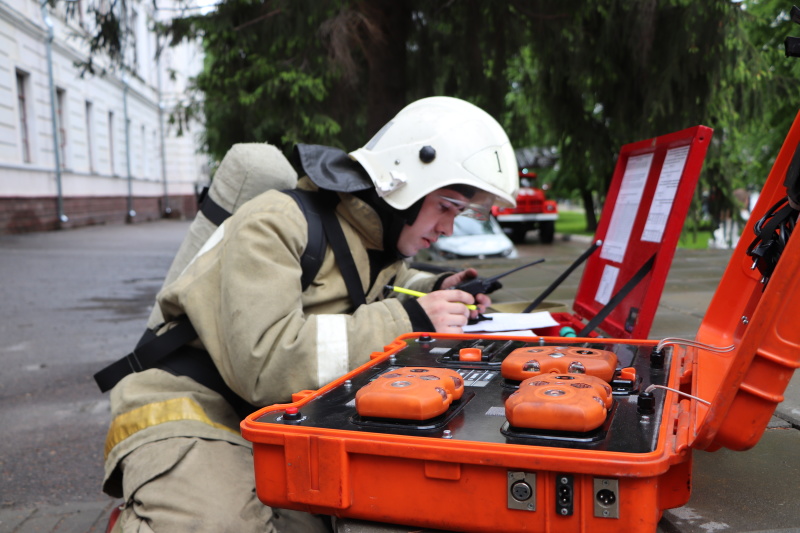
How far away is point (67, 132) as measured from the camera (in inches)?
828

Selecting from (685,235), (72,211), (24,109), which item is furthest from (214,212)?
(72,211)

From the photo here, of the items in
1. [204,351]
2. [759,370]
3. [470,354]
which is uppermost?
[759,370]

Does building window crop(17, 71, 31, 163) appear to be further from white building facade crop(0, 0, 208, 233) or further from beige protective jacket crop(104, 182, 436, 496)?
beige protective jacket crop(104, 182, 436, 496)

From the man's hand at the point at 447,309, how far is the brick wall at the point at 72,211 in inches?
649

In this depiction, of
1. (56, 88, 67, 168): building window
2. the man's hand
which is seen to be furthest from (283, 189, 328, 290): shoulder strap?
(56, 88, 67, 168): building window

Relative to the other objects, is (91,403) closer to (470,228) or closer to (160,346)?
(160,346)

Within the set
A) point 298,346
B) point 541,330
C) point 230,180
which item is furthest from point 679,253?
point 298,346

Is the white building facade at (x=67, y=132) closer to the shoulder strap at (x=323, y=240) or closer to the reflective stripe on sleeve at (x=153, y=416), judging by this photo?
the shoulder strap at (x=323, y=240)

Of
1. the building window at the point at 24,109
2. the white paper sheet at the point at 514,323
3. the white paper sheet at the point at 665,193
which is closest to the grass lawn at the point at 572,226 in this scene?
the building window at the point at 24,109

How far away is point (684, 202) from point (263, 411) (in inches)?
60.0

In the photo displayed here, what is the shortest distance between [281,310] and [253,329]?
0.28 ft

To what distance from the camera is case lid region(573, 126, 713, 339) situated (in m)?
2.22

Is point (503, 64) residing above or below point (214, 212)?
above

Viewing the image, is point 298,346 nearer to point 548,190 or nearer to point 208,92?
point 208,92
